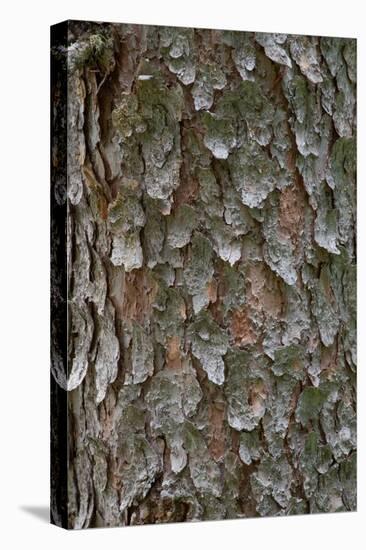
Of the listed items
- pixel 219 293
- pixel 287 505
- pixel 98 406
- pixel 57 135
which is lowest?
pixel 287 505

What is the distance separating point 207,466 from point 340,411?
0.61m

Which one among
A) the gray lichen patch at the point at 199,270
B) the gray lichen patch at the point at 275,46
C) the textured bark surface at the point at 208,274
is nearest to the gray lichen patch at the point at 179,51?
the textured bark surface at the point at 208,274

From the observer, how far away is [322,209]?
580 centimetres

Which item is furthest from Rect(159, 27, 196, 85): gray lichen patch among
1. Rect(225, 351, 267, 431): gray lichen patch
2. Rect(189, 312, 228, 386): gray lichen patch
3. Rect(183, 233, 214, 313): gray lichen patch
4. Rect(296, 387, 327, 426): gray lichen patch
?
Rect(296, 387, 327, 426): gray lichen patch

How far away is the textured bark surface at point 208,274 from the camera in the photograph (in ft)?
17.7

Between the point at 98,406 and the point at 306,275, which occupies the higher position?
the point at 306,275

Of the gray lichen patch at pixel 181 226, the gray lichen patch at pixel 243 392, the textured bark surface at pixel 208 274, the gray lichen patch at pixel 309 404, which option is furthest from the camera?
the gray lichen patch at pixel 309 404

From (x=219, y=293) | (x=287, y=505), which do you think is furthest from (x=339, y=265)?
(x=287, y=505)

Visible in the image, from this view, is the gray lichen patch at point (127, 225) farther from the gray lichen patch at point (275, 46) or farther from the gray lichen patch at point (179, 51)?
the gray lichen patch at point (275, 46)

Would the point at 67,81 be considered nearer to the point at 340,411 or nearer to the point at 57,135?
the point at 57,135

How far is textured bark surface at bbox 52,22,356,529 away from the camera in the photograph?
5.39m

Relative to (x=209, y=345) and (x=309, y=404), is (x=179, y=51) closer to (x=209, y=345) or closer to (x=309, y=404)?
(x=209, y=345)

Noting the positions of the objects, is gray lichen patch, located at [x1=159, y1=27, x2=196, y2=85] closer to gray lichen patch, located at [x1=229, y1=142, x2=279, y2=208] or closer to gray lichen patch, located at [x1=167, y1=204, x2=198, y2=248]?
gray lichen patch, located at [x1=229, y1=142, x2=279, y2=208]

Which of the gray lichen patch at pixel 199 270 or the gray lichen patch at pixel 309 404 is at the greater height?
the gray lichen patch at pixel 199 270
